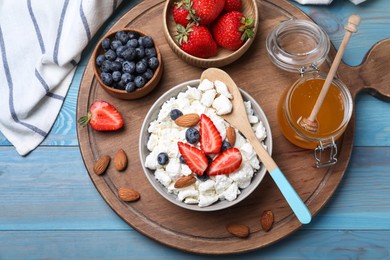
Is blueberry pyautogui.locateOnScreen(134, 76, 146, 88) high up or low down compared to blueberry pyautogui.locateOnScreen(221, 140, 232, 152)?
up

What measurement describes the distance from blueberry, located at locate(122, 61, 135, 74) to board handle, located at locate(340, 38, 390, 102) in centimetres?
69

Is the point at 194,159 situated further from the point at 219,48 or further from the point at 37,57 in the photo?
the point at 37,57

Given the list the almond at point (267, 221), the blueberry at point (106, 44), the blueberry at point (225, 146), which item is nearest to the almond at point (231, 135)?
the blueberry at point (225, 146)

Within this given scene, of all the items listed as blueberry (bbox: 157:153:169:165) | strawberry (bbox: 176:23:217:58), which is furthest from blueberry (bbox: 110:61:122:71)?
blueberry (bbox: 157:153:169:165)

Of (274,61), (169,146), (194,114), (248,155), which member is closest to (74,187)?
(169,146)

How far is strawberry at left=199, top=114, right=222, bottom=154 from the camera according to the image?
1.45m

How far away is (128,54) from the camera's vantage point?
155 cm

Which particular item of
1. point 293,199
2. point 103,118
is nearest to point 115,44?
point 103,118

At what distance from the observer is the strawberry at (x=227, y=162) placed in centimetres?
143

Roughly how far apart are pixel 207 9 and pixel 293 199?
652 millimetres

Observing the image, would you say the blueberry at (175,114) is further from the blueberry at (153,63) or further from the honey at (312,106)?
the honey at (312,106)

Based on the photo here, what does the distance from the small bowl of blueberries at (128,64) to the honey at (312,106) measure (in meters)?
0.43

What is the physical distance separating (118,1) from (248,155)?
28.7 inches

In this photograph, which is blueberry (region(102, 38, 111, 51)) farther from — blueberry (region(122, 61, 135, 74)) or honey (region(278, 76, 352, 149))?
honey (region(278, 76, 352, 149))
